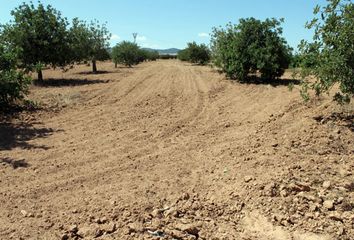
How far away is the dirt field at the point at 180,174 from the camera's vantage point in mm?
5043

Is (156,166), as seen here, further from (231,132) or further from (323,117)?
(323,117)

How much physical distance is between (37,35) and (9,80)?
9027 mm

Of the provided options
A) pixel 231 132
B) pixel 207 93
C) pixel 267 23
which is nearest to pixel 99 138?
pixel 231 132

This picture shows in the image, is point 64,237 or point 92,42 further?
point 92,42

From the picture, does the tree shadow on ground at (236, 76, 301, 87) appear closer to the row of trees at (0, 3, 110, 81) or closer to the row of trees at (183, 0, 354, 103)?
the row of trees at (183, 0, 354, 103)

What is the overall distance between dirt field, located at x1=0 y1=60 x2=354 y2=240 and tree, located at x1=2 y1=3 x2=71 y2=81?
31.5 ft

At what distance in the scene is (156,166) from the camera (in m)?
7.15

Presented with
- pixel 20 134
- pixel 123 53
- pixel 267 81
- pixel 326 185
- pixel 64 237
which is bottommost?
pixel 64 237

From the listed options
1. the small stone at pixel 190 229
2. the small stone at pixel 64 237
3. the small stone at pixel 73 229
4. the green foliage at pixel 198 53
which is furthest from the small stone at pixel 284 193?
the green foliage at pixel 198 53

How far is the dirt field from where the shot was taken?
5043mm

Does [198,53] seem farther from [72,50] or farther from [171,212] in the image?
[171,212]

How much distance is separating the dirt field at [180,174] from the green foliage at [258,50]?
675cm

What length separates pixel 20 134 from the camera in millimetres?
9508

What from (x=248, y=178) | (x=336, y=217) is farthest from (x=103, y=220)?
(x=336, y=217)
